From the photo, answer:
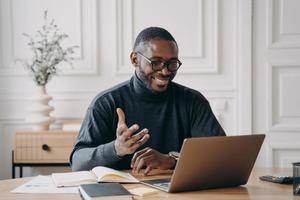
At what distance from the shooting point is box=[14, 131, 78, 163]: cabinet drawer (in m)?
3.03

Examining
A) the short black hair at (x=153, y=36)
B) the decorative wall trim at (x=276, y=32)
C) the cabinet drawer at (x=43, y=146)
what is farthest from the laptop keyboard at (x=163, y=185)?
the decorative wall trim at (x=276, y=32)

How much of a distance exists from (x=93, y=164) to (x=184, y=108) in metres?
0.56

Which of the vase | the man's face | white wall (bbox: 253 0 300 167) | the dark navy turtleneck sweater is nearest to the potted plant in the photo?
the vase

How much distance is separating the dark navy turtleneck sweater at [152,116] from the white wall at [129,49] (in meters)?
1.20

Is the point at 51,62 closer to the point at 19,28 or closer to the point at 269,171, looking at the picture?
the point at 19,28

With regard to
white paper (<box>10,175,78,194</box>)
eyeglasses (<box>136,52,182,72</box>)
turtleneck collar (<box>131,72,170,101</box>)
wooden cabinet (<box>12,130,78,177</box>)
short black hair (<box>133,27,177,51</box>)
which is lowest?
wooden cabinet (<box>12,130,78,177</box>)

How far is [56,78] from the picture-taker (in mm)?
3389

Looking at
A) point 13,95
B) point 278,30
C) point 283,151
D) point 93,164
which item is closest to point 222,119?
point 283,151

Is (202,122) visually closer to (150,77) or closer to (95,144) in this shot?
(150,77)

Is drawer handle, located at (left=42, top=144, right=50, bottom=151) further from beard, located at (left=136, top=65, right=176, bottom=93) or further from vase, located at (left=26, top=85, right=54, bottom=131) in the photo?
beard, located at (left=136, top=65, right=176, bottom=93)

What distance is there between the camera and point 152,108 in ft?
6.93

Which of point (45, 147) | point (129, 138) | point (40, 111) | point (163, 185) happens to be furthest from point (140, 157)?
point (40, 111)

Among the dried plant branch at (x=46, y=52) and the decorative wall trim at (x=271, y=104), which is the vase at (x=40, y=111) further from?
the decorative wall trim at (x=271, y=104)

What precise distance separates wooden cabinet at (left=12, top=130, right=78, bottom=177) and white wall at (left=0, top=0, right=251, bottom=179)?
14.3 inches
